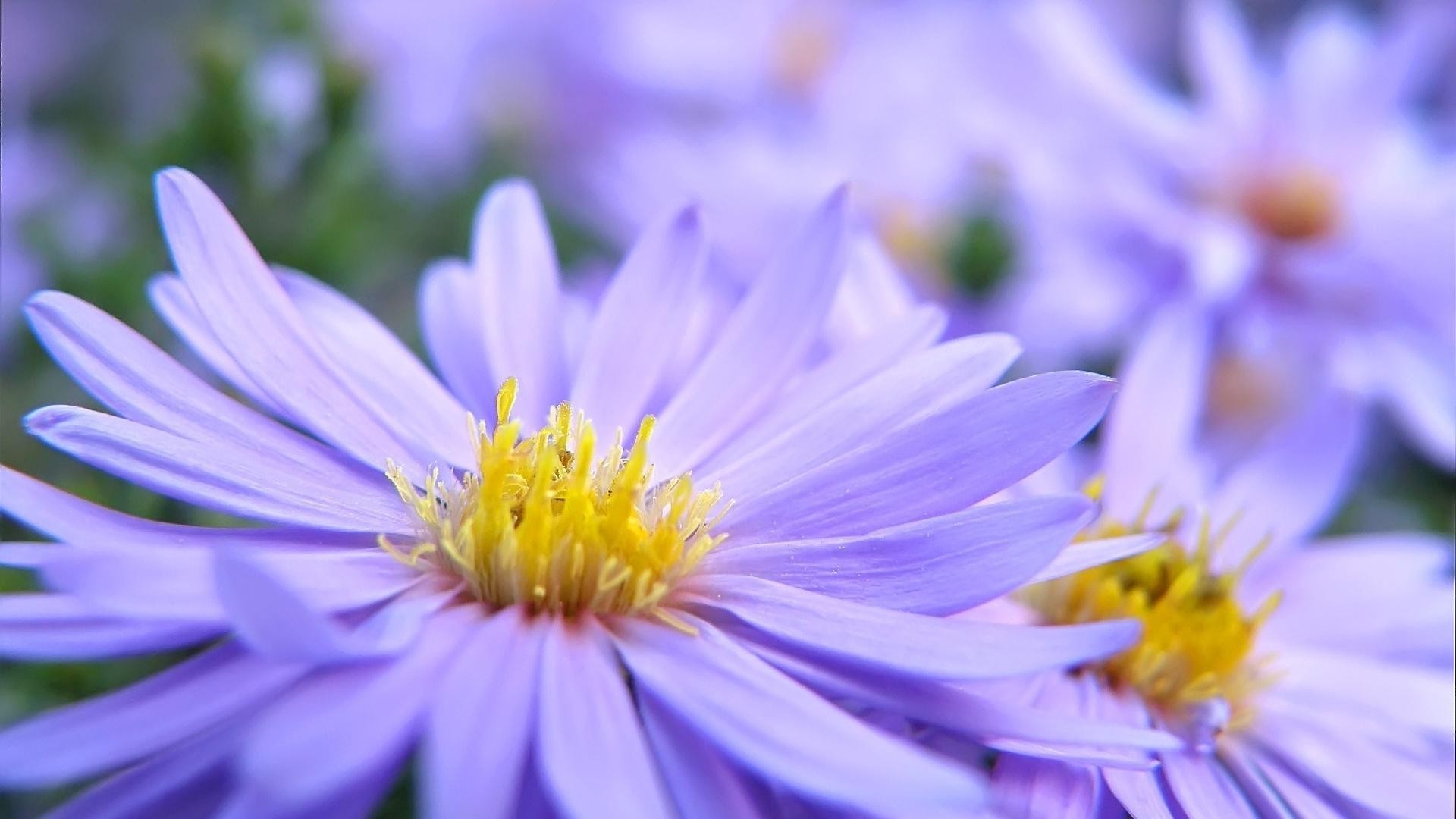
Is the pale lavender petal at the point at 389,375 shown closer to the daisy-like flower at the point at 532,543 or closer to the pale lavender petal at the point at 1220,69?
the daisy-like flower at the point at 532,543

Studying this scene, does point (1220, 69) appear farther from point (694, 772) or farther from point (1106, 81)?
point (694, 772)

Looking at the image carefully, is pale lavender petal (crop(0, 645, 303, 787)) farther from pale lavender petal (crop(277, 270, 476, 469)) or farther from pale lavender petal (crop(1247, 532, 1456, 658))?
pale lavender petal (crop(1247, 532, 1456, 658))

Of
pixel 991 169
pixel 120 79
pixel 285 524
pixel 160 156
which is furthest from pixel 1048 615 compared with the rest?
pixel 120 79

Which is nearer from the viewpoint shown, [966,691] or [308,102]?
[966,691]

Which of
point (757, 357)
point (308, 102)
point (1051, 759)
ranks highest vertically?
point (308, 102)

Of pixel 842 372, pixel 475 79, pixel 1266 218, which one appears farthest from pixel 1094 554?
pixel 475 79

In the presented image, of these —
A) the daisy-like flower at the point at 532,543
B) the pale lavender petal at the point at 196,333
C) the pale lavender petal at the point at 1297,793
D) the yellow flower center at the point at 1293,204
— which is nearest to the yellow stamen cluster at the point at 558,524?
the daisy-like flower at the point at 532,543

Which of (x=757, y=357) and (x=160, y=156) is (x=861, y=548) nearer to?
(x=757, y=357)
